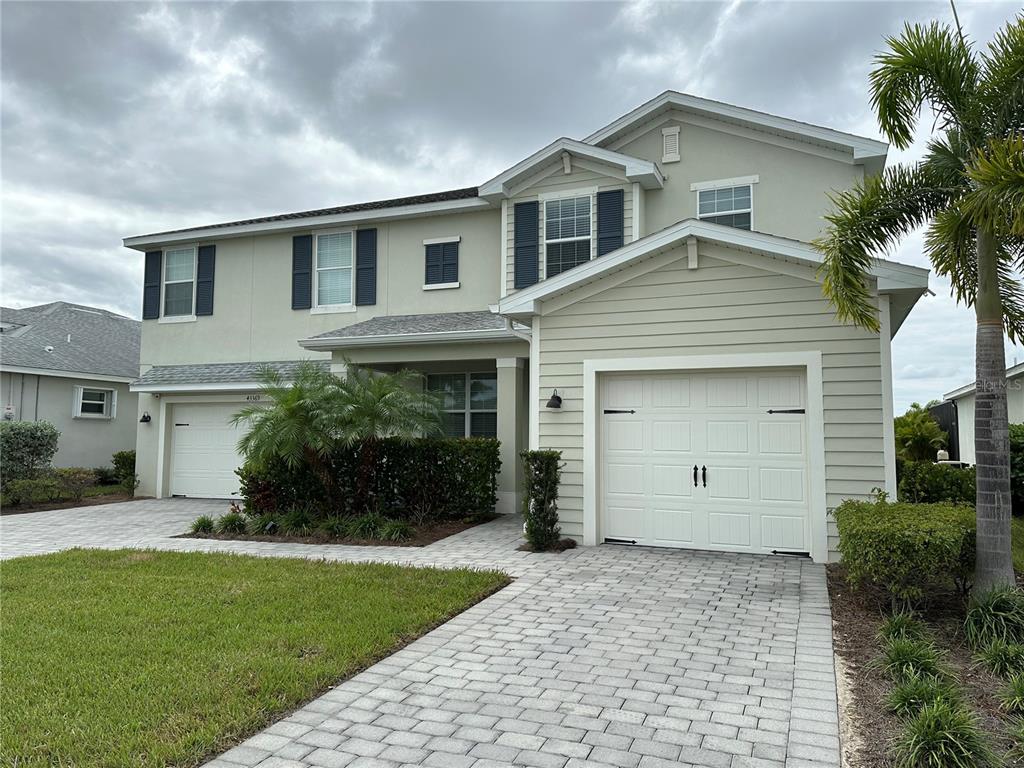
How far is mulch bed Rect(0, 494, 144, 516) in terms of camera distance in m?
14.3

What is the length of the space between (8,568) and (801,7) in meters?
13.0

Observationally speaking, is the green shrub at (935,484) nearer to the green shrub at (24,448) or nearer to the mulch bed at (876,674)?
the mulch bed at (876,674)

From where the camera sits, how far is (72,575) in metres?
7.66

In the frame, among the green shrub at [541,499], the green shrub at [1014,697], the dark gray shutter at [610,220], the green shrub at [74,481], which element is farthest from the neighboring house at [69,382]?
the green shrub at [1014,697]

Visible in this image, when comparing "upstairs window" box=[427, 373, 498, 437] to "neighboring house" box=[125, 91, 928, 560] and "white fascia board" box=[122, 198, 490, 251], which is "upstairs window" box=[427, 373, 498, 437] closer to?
"neighboring house" box=[125, 91, 928, 560]

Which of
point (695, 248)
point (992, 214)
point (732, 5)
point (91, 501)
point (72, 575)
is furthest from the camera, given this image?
point (91, 501)

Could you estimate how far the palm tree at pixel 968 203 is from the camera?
5605 millimetres

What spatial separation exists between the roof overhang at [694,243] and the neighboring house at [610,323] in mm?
28

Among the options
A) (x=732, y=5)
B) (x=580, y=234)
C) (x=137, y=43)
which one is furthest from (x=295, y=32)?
(x=732, y=5)

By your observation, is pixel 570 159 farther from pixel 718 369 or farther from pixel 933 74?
pixel 933 74

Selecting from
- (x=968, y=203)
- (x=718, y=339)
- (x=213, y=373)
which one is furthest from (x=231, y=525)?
(x=968, y=203)

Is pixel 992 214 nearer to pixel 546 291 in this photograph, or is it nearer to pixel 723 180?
pixel 546 291

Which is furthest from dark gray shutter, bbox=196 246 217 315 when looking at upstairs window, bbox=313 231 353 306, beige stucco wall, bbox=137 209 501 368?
upstairs window, bbox=313 231 353 306

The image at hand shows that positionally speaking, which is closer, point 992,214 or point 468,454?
point 992,214
